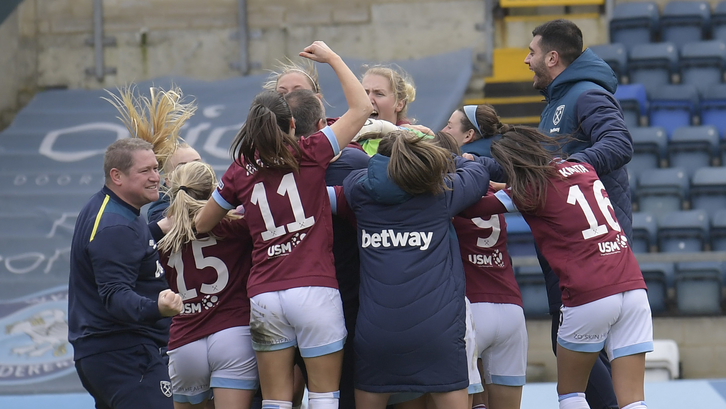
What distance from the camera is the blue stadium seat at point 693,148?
827 cm

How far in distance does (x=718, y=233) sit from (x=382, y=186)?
5260 millimetres

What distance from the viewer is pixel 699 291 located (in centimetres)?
714

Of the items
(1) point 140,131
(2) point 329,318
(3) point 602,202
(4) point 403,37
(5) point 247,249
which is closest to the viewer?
(2) point 329,318

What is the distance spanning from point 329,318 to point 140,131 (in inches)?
71.2

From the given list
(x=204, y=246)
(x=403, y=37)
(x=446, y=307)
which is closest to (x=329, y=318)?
(x=446, y=307)

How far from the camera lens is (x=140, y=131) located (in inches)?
175

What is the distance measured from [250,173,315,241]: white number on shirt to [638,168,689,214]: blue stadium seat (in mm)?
5459

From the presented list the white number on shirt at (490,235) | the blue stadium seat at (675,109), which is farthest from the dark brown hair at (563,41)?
the blue stadium seat at (675,109)

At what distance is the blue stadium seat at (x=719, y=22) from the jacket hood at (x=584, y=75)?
21.1ft

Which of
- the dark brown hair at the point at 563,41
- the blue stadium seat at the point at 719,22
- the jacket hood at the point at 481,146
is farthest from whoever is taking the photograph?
the blue stadium seat at the point at 719,22

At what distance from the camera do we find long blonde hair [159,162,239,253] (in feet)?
11.5

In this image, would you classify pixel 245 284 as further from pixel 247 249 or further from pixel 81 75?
pixel 81 75

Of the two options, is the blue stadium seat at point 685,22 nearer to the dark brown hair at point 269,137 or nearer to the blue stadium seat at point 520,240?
the blue stadium seat at point 520,240

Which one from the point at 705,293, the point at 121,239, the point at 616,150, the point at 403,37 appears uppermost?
the point at 403,37
